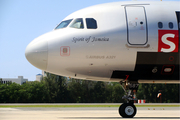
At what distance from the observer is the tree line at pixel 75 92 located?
5922 centimetres

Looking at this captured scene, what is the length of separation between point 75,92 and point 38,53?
51462 mm

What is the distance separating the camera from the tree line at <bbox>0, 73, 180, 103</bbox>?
5922 centimetres

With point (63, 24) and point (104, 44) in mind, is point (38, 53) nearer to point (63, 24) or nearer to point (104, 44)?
point (63, 24)

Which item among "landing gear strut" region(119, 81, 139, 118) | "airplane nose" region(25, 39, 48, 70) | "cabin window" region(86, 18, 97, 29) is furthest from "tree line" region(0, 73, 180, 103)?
"cabin window" region(86, 18, 97, 29)

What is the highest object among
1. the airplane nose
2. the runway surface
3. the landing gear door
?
the landing gear door

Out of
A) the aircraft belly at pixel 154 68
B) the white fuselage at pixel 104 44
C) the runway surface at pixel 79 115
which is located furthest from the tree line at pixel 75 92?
the white fuselage at pixel 104 44

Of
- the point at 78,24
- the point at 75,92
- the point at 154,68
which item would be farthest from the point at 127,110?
the point at 75,92

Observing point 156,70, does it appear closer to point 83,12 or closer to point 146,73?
point 146,73

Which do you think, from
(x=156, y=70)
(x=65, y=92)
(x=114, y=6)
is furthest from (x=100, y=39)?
(x=65, y=92)

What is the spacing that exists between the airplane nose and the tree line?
45070 mm

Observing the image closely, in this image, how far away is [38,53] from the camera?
14523mm

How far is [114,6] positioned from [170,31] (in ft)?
10.3

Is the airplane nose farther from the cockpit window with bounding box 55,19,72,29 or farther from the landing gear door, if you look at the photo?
the landing gear door

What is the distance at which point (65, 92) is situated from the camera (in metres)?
64.9
